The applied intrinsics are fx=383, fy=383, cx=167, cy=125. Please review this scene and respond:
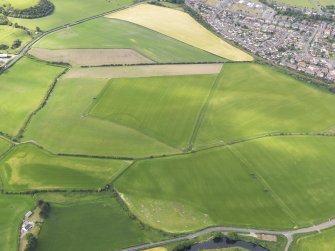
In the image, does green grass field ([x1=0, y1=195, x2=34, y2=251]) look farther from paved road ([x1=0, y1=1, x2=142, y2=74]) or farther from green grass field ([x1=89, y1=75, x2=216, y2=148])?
paved road ([x1=0, y1=1, x2=142, y2=74])

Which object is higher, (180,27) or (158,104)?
(180,27)

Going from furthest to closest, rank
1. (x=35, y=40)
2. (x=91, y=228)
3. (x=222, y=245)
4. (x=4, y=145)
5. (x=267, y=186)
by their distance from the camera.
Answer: (x=35, y=40) → (x=4, y=145) → (x=267, y=186) → (x=91, y=228) → (x=222, y=245)

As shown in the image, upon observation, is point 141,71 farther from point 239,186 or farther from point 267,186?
point 267,186

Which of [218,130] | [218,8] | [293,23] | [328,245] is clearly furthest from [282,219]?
[218,8]

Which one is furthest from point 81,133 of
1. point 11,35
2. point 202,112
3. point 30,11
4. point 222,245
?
point 30,11

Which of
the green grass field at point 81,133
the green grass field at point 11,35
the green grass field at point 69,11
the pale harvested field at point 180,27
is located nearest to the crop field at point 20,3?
the green grass field at point 69,11

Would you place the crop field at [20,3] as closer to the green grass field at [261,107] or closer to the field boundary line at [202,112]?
the green grass field at [261,107]

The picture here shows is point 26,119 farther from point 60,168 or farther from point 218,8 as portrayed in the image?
point 218,8
